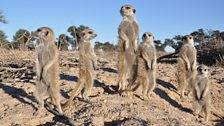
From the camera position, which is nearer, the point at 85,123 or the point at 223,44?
the point at 85,123

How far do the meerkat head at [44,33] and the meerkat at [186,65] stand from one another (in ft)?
10.2

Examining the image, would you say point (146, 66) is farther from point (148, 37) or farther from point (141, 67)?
point (148, 37)

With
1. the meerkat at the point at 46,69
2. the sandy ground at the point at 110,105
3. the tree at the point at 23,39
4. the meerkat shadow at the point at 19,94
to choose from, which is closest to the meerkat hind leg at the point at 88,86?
the sandy ground at the point at 110,105

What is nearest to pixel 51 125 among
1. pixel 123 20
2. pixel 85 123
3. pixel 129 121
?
pixel 85 123

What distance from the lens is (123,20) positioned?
8.23 m

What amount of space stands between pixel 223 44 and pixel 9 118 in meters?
7.55

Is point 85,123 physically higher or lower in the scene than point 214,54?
lower

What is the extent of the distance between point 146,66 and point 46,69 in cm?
225

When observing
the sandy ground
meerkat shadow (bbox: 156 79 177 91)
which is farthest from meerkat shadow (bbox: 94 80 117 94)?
meerkat shadow (bbox: 156 79 177 91)

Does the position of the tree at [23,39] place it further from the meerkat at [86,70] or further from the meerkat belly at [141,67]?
the meerkat belly at [141,67]

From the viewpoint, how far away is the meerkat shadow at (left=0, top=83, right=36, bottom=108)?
7121 mm

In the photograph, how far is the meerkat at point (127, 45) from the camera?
25.5 feet

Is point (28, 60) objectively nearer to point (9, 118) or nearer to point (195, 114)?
point (9, 118)

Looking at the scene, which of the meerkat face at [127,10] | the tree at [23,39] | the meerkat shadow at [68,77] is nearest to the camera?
the meerkat face at [127,10]
